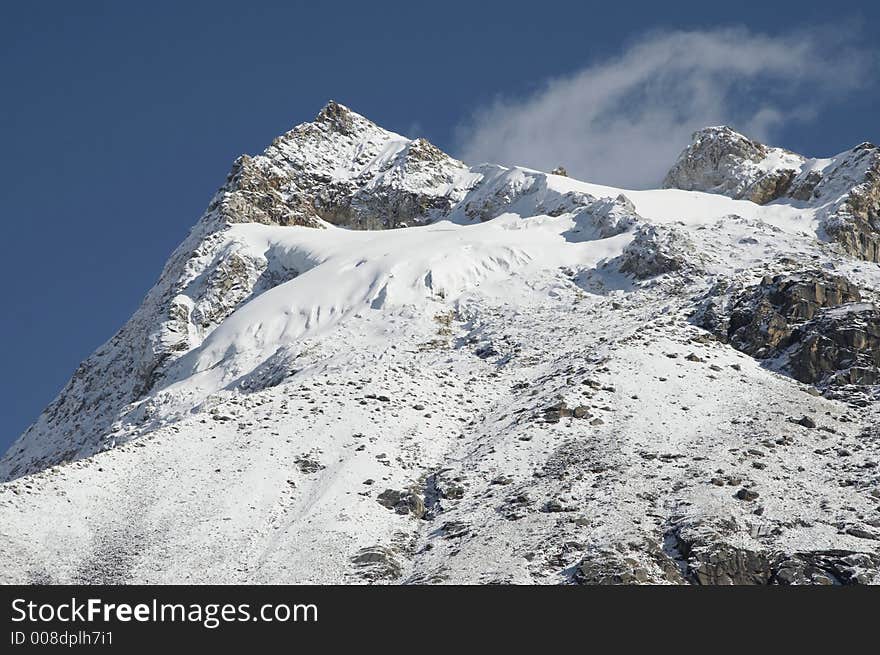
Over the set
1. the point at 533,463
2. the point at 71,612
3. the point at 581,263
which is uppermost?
the point at 581,263

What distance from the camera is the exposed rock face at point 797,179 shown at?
97438 millimetres

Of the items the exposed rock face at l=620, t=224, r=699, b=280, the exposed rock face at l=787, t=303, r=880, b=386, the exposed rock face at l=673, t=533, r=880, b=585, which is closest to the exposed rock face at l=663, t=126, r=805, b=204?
the exposed rock face at l=620, t=224, r=699, b=280

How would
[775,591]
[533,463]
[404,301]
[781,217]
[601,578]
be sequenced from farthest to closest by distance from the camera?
[781,217] → [404,301] → [533,463] → [601,578] → [775,591]

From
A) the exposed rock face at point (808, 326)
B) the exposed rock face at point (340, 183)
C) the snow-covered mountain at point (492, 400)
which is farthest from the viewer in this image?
the exposed rock face at point (340, 183)

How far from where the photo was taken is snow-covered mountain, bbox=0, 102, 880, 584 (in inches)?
1922

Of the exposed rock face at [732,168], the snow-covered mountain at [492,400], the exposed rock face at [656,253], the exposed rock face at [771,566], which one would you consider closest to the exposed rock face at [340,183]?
the snow-covered mountain at [492,400]

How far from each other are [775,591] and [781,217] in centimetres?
6861

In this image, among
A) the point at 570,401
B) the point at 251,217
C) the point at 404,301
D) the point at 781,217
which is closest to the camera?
the point at 570,401

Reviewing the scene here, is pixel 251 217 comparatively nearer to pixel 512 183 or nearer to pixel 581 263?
pixel 512 183

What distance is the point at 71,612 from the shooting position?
35.5 metres

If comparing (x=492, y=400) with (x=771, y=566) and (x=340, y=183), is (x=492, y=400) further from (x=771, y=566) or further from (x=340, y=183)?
(x=340, y=183)

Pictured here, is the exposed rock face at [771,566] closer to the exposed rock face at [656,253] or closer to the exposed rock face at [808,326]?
the exposed rock face at [808,326]

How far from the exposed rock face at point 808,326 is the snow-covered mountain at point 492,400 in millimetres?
149

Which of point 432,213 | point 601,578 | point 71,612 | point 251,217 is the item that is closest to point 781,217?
point 432,213
